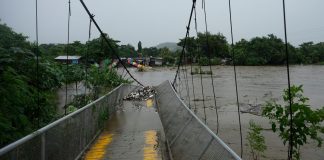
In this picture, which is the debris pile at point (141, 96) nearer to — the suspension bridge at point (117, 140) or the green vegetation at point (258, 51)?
the suspension bridge at point (117, 140)

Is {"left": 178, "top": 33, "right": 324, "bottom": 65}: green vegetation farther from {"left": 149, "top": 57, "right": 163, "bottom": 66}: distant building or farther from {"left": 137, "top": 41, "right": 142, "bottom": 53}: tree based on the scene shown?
{"left": 137, "top": 41, "right": 142, "bottom": 53}: tree

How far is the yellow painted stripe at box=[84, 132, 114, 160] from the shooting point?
6.02 metres

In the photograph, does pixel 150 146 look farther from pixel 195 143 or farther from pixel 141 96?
pixel 141 96

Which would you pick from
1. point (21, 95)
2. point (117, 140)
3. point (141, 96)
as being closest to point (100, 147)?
point (117, 140)

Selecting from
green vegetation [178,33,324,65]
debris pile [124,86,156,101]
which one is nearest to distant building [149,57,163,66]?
green vegetation [178,33,324,65]

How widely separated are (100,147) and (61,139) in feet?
7.00

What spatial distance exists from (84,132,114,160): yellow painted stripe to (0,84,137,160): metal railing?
0.13 metres

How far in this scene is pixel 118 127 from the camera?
358 inches

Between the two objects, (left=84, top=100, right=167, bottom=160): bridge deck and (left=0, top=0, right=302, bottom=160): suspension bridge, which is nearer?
(left=0, top=0, right=302, bottom=160): suspension bridge

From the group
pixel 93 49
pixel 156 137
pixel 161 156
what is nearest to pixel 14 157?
pixel 161 156

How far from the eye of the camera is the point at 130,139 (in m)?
7.45

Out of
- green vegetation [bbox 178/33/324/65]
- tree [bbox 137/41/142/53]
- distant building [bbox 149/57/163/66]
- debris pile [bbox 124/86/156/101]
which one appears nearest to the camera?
debris pile [bbox 124/86/156/101]

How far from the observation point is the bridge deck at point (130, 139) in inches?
240

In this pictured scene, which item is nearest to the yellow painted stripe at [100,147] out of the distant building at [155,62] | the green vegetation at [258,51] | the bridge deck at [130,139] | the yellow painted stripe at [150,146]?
the bridge deck at [130,139]
